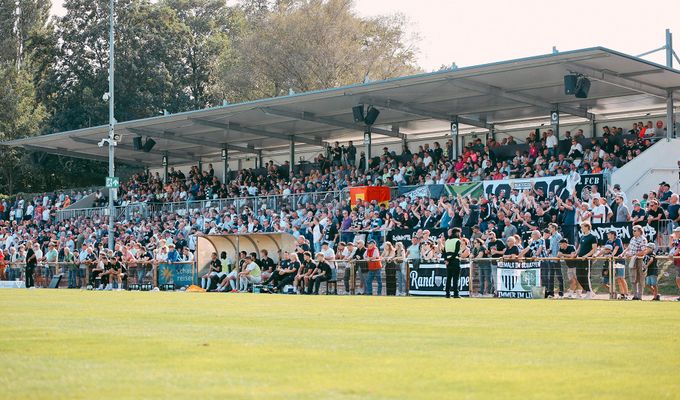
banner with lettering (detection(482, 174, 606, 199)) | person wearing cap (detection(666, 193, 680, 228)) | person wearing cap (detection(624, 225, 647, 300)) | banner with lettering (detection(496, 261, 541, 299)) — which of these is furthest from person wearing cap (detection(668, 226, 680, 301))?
banner with lettering (detection(482, 174, 606, 199))

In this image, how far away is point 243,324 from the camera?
45.0 feet

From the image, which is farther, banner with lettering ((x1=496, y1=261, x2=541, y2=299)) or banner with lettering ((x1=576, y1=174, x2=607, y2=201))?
banner with lettering ((x1=576, y1=174, x2=607, y2=201))

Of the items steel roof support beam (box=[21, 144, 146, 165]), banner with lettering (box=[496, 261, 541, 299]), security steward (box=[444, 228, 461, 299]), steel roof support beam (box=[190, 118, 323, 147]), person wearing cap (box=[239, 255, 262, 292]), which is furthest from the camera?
steel roof support beam (box=[21, 144, 146, 165])

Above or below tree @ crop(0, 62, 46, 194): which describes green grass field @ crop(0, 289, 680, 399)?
below

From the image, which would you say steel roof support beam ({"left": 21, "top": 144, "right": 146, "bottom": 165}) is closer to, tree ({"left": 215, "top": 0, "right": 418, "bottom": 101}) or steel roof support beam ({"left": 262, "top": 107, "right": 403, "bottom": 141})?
tree ({"left": 215, "top": 0, "right": 418, "bottom": 101})

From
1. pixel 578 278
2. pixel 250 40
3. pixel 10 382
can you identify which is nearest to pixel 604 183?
pixel 578 278

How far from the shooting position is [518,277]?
2522 centimetres

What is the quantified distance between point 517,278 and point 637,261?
3.25 meters

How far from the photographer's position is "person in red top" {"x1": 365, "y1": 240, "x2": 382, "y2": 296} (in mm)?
28683

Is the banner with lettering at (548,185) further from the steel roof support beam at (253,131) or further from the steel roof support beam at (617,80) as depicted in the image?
the steel roof support beam at (253,131)

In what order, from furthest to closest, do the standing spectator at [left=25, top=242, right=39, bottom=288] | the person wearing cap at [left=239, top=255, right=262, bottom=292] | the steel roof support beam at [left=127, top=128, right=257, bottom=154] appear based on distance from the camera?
the steel roof support beam at [left=127, top=128, right=257, bottom=154] < the standing spectator at [left=25, top=242, right=39, bottom=288] < the person wearing cap at [left=239, top=255, right=262, bottom=292]

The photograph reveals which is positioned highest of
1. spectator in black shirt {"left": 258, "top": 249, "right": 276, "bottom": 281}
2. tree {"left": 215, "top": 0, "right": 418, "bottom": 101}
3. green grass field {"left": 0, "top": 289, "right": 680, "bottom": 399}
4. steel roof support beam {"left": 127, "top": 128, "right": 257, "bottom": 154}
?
tree {"left": 215, "top": 0, "right": 418, "bottom": 101}

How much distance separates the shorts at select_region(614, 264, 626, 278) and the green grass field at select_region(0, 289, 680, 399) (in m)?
8.24

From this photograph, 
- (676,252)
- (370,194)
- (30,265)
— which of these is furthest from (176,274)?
(676,252)
